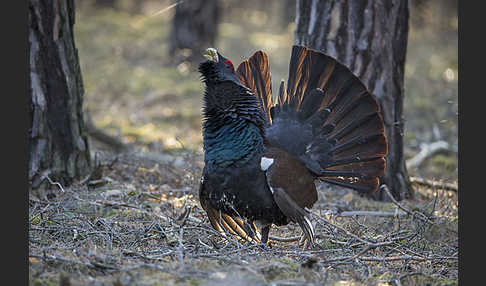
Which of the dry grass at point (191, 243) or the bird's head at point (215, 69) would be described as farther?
the bird's head at point (215, 69)

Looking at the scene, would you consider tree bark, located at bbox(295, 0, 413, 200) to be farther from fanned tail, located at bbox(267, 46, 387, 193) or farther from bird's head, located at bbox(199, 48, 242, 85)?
bird's head, located at bbox(199, 48, 242, 85)

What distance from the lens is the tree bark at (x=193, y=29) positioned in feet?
39.8

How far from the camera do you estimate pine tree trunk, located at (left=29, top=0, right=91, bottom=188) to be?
14.5 ft

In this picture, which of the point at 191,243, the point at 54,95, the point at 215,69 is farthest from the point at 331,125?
the point at 54,95

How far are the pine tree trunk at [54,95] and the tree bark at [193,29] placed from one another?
761cm

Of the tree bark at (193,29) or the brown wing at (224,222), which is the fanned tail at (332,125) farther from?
the tree bark at (193,29)

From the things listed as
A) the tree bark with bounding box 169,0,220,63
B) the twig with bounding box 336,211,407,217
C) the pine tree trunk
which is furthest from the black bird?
the tree bark with bounding box 169,0,220,63

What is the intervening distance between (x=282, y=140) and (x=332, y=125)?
1.58 ft

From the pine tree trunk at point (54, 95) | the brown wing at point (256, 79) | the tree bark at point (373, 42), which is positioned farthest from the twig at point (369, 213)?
the pine tree trunk at point (54, 95)

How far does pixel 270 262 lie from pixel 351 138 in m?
1.77

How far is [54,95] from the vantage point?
4.55m

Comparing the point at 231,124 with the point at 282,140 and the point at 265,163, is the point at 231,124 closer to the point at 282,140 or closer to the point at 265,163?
the point at 265,163

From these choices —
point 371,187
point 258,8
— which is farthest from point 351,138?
point 258,8

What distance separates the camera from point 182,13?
476 inches
